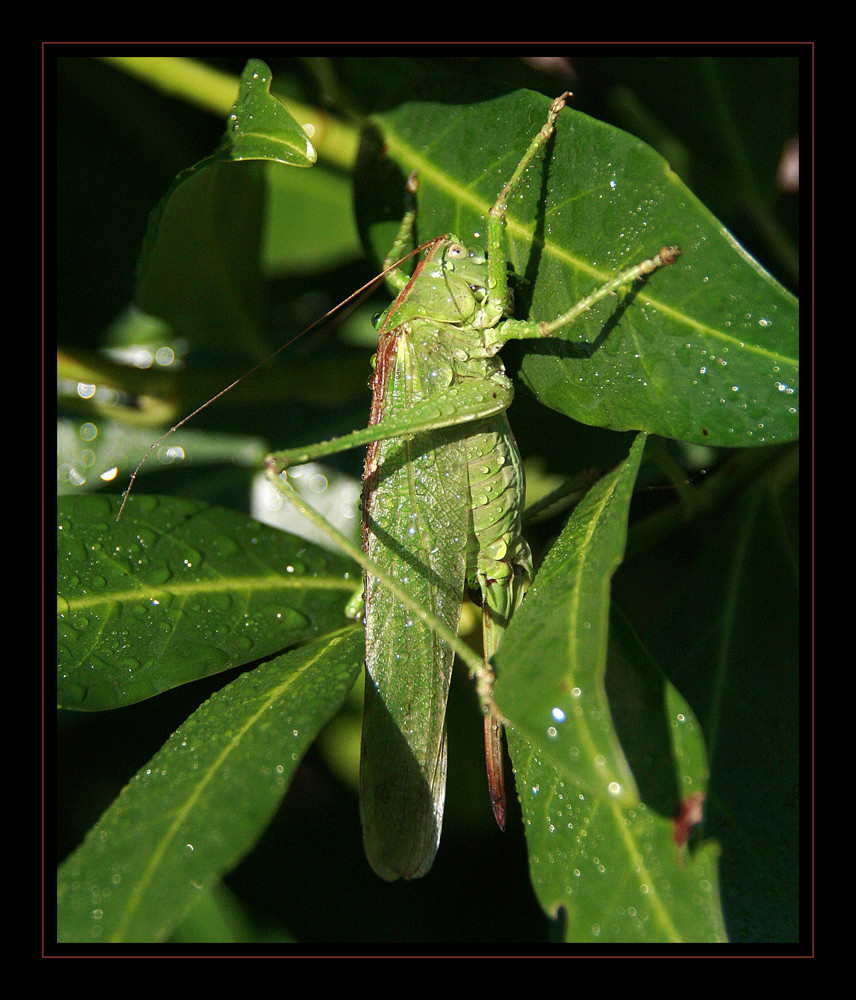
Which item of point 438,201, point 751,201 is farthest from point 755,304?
point 751,201

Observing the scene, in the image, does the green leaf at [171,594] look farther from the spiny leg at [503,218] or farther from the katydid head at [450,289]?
the spiny leg at [503,218]

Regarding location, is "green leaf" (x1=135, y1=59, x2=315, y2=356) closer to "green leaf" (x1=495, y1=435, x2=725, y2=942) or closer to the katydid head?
the katydid head

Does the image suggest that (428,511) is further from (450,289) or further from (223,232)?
(223,232)

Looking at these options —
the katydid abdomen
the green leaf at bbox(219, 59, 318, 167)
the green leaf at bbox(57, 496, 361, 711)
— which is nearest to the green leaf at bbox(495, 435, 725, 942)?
the katydid abdomen

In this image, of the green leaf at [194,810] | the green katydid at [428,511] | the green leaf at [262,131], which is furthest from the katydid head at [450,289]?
the green leaf at [194,810]

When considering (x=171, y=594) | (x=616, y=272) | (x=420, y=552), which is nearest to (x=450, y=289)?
(x=616, y=272)

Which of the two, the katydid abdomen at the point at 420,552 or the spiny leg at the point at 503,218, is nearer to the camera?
the spiny leg at the point at 503,218
